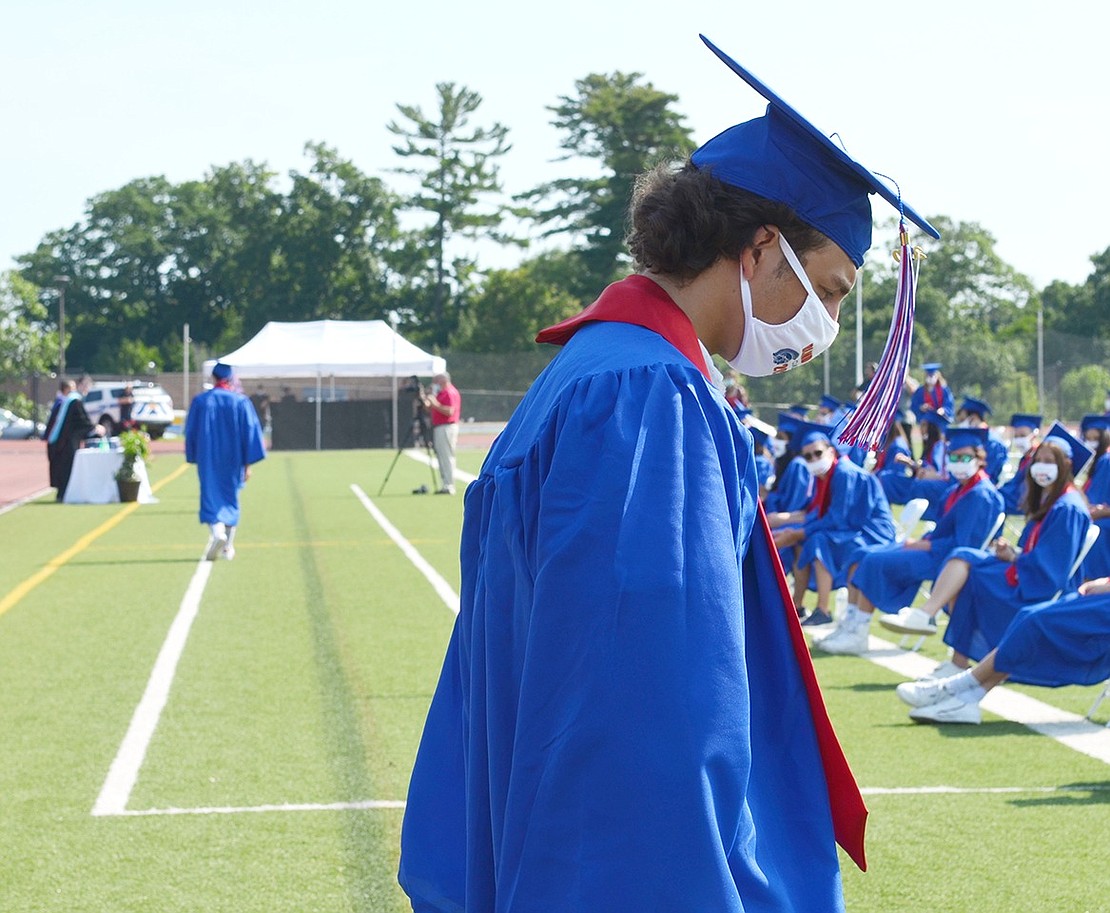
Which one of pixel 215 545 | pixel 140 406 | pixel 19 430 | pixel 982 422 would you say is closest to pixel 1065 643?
pixel 982 422

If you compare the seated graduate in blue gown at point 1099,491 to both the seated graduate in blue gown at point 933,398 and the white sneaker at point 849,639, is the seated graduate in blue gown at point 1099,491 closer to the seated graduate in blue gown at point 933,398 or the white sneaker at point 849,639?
the white sneaker at point 849,639

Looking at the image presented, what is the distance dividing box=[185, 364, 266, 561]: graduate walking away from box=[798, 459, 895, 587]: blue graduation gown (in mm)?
6403

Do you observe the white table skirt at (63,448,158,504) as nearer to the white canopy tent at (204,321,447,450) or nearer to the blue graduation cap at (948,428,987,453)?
the white canopy tent at (204,321,447,450)

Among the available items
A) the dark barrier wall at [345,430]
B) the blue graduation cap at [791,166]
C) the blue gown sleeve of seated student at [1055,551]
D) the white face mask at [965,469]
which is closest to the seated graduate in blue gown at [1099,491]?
the white face mask at [965,469]

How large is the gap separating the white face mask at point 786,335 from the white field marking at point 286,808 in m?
4.18

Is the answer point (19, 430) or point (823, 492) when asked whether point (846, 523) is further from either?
point (19, 430)

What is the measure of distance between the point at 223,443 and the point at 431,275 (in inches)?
2455

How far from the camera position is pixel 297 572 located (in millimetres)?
14234

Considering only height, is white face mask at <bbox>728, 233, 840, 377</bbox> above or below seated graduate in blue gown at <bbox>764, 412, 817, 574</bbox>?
above

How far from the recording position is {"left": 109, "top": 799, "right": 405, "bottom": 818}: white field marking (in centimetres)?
600

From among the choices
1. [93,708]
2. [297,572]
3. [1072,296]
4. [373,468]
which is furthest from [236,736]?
[1072,296]

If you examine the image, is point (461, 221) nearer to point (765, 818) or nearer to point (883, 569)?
point (883, 569)

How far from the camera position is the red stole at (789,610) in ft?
6.38

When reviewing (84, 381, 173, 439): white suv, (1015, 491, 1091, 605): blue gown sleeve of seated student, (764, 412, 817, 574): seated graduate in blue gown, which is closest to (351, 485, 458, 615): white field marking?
(764, 412, 817, 574): seated graduate in blue gown
